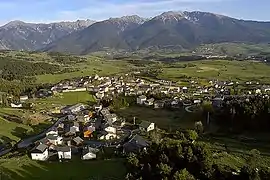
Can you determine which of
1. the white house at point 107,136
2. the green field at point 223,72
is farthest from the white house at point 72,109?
the green field at point 223,72

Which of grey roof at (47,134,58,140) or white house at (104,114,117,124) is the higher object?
grey roof at (47,134,58,140)

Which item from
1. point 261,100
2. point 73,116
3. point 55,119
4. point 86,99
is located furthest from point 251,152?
point 86,99

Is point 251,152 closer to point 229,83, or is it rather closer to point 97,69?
point 229,83

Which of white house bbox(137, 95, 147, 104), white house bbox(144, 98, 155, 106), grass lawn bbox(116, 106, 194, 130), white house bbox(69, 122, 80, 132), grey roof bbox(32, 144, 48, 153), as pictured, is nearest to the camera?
grey roof bbox(32, 144, 48, 153)

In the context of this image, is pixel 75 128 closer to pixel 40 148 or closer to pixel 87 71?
pixel 40 148

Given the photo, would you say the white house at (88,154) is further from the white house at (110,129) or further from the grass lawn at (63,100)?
the grass lawn at (63,100)

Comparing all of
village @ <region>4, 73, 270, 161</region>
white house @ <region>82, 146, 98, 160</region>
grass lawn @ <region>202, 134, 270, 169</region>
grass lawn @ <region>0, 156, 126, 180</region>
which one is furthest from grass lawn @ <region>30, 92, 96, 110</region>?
grass lawn @ <region>202, 134, 270, 169</region>

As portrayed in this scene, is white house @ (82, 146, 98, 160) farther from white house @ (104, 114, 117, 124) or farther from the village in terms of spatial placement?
white house @ (104, 114, 117, 124)
